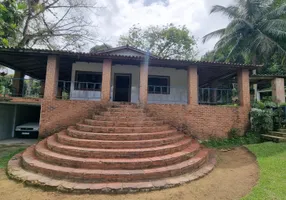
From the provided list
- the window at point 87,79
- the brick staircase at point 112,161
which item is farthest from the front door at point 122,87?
the brick staircase at point 112,161

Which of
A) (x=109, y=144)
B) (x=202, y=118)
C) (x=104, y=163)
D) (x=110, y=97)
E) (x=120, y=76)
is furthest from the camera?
(x=120, y=76)

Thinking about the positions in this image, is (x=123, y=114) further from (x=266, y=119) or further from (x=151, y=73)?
(x=266, y=119)

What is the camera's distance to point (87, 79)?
1088cm

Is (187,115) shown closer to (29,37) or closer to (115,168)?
(115,168)

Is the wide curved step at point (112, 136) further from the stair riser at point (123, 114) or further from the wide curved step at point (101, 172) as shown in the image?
the stair riser at point (123, 114)

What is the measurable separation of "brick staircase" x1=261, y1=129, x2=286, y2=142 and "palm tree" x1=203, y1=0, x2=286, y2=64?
952cm

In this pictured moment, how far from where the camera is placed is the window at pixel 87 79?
34.7 feet

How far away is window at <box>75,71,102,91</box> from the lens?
34.7 feet

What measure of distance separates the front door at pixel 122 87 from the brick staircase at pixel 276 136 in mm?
7876

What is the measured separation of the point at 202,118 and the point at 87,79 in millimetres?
7646

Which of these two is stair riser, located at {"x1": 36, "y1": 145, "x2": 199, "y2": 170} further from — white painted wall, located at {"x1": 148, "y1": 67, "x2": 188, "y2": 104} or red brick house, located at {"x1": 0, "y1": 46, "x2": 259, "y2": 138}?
white painted wall, located at {"x1": 148, "y1": 67, "x2": 188, "y2": 104}

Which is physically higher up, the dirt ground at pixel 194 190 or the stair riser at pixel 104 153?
the stair riser at pixel 104 153

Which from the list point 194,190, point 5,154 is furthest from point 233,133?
point 5,154

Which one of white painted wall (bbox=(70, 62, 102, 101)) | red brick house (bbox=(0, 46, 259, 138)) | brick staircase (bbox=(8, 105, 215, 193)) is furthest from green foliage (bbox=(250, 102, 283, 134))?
white painted wall (bbox=(70, 62, 102, 101))
